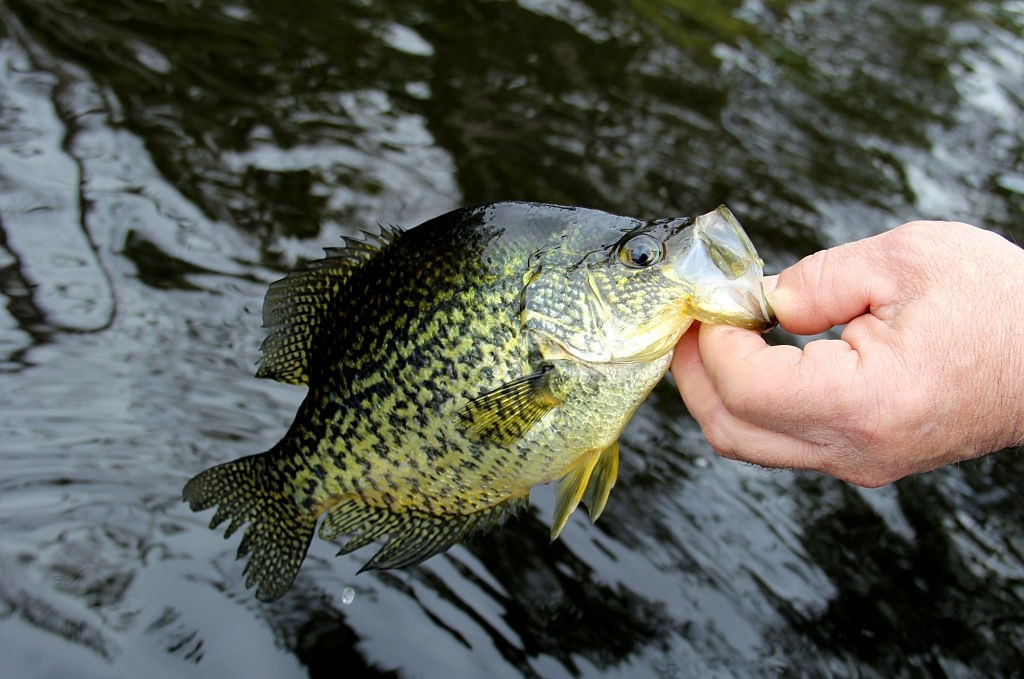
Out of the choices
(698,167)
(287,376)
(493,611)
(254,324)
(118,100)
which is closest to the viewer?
(287,376)

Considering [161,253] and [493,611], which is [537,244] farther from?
[161,253]

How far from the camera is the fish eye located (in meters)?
3.24

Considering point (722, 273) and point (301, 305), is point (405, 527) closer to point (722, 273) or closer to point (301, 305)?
point (301, 305)

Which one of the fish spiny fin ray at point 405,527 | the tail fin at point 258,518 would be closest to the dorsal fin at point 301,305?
the tail fin at point 258,518

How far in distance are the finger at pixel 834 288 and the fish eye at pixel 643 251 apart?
17.5 inches

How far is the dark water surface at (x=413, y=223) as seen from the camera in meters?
4.70

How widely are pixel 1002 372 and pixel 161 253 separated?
15.8ft

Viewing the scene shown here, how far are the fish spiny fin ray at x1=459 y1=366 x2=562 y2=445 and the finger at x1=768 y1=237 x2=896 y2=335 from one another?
0.82 meters

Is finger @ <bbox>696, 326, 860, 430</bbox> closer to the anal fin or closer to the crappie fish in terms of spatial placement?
the crappie fish

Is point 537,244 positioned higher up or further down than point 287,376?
higher up

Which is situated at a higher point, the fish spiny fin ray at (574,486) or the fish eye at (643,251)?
the fish eye at (643,251)

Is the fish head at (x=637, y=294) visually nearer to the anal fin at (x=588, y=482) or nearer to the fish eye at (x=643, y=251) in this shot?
the fish eye at (x=643, y=251)

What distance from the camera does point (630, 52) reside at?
365 inches

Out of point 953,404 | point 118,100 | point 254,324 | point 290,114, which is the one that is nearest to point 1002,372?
point 953,404
